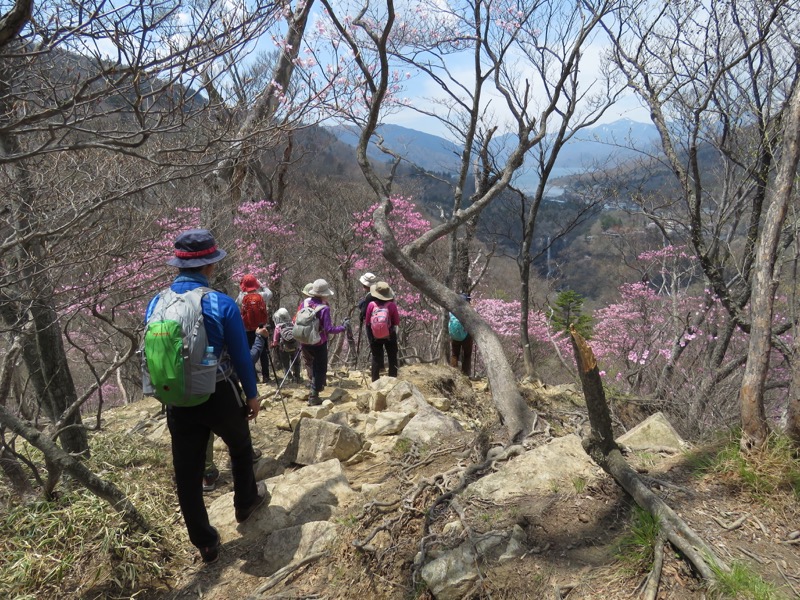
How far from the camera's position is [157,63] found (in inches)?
97.2

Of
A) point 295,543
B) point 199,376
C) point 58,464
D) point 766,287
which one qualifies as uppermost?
point 766,287

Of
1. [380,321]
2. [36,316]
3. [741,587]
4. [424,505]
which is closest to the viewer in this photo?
[741,587]

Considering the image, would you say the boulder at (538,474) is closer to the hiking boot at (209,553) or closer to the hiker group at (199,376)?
the hiker group at (199,376)

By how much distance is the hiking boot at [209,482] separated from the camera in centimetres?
389

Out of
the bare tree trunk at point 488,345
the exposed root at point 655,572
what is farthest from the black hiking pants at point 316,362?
the exposed root at point 655,572

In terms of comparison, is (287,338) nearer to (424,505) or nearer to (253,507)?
(253,507)

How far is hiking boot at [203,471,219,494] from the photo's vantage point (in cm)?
389

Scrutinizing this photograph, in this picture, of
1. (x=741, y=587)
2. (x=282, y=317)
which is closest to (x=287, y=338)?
(x=282, y=317)

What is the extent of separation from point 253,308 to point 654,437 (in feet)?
14.2

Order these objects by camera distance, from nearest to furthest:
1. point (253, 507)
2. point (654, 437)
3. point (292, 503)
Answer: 1. point (253, 507)
2. point (292, 503)
3. point (654, 437)

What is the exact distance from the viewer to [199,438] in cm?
269

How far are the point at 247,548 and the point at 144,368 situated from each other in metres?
1.31

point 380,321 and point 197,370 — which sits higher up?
point 197,370

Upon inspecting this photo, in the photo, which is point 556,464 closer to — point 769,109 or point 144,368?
point 144,368
